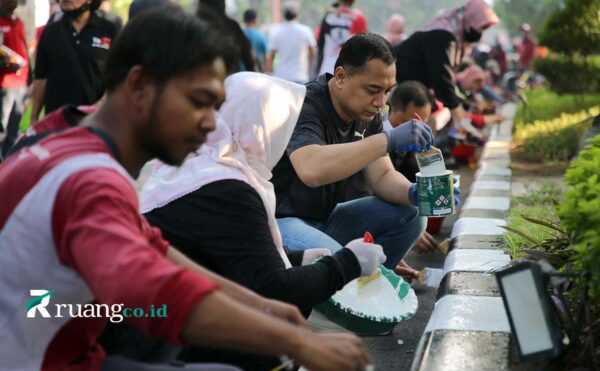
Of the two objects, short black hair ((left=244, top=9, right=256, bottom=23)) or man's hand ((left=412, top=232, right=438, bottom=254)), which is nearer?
man's hand ((left=412, top=232, right=438, bottom=254))

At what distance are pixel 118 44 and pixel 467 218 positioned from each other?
14.8ft

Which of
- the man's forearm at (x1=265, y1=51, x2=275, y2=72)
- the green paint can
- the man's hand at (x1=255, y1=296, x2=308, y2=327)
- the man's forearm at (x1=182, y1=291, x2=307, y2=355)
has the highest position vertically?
the man's forearm at (x1=182, y1=291, x2=307, y2=355)

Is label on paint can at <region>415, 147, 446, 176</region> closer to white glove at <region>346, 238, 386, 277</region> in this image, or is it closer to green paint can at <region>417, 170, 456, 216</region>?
green paint can at <region>417, 170, 456, 216</region>

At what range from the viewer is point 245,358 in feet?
10.5

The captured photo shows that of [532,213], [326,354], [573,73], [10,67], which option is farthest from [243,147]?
[573,73]

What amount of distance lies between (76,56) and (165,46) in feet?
16.7

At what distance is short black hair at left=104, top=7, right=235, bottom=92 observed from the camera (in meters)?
2.25

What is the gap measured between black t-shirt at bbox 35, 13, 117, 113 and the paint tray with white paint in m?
3.59

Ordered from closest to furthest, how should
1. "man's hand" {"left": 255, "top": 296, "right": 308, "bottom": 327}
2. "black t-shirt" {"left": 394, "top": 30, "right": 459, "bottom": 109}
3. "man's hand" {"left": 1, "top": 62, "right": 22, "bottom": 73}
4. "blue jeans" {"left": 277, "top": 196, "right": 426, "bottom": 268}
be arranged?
"man's hand" {"left": 255, "top": 296, "right": 308, "bottom": 327}, "blue jeans" {"left": 277, "top": 196, "right": 426, "bottom": 268}, "man's hand" {"left": 1, "top": 62, "right": 22, "bottom": 73}, "black t-shirt" {"left": 394, "top": 30, "right": 459, "bottom": 109}

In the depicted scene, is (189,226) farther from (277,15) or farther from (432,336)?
(277,15)

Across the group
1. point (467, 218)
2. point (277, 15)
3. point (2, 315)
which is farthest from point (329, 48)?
point (277, 15)

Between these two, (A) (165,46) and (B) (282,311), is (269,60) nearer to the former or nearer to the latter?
(B) (282,311)

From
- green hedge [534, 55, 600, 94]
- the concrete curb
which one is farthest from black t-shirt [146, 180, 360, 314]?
green hedge [534, 55, 600, 94]

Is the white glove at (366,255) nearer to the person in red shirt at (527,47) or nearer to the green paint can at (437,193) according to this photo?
the green paint can at (437,193)
